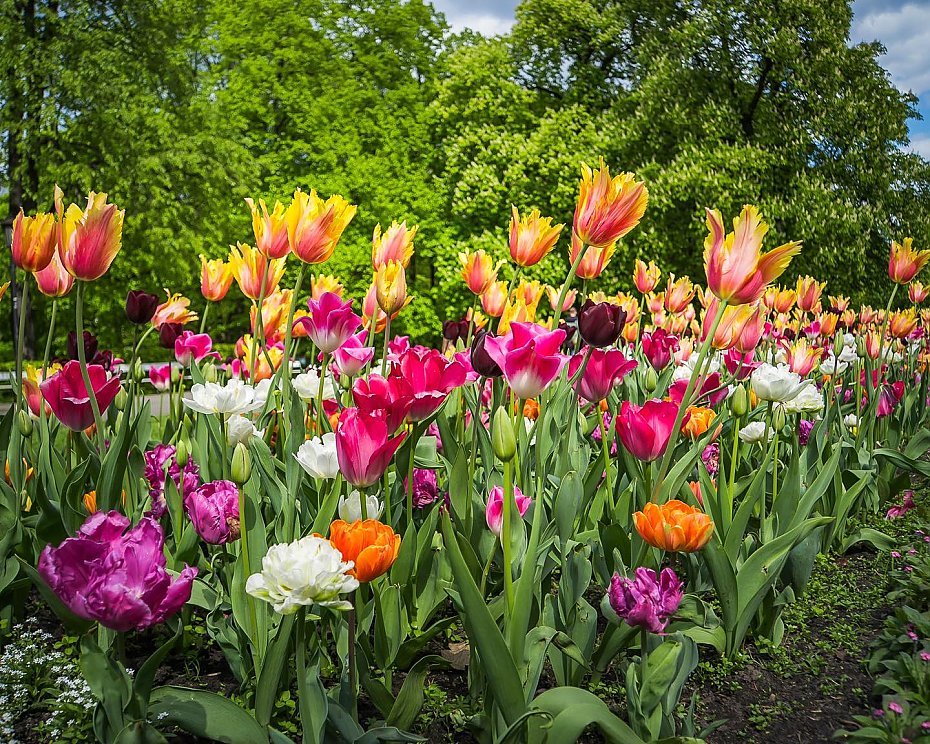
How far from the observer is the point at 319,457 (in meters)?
1.89

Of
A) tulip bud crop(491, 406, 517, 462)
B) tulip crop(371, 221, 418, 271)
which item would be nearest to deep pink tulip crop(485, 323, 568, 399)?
tulip bud crop(491, 406, 517, 462)

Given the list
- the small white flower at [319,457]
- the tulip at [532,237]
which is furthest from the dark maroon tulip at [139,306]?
the tulip at [532,237]

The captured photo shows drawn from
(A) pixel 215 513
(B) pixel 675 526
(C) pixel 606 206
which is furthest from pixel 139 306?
(B) pixel 675 526

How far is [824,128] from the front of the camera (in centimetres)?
1459

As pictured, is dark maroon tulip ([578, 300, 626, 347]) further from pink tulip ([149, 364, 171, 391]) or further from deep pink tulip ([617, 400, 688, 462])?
pink tulip ([149, 364, 171, 391])

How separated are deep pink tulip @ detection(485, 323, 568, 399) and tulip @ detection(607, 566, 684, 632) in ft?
1.49

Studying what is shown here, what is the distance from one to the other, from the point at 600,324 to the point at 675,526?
63cm

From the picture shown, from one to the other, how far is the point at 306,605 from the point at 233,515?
2.24 feet

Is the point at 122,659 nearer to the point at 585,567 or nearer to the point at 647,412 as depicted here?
the point at 585,567

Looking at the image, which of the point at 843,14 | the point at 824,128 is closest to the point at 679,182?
the point at 824,128

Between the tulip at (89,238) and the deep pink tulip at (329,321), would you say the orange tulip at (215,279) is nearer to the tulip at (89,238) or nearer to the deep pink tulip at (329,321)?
the deep pink tulip at (329,321)

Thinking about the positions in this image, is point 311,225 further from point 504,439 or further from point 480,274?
point 504,439

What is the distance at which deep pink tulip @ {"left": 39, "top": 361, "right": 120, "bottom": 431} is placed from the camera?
91.0 inches

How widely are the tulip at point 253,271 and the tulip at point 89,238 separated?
2.09 ft
